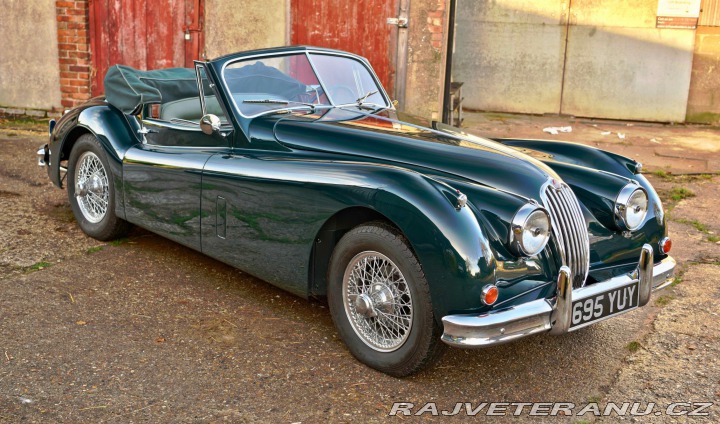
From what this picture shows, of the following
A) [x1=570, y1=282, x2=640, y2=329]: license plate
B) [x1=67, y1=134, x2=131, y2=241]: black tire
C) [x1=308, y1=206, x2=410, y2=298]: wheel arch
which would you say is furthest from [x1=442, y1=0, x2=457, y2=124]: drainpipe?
[x1=570, y1=282, x2=640, y2=329]: license plate

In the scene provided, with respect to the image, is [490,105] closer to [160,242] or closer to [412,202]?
[160,242]

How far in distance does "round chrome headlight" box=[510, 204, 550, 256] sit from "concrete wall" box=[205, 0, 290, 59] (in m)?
6.32

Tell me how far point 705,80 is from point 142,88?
30.1 feet

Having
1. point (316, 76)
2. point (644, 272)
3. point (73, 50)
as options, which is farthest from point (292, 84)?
point (73, 50)

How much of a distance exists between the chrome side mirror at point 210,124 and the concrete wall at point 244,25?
4872 mm

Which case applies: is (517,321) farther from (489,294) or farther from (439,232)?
(439,232)

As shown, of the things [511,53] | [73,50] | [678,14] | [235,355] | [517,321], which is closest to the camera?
[517,321]

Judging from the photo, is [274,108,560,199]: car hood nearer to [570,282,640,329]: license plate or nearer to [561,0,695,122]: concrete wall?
[570,282,640,329]: license plate

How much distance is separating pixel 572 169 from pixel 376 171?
1.21 meters

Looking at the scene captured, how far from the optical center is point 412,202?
11.0 ft

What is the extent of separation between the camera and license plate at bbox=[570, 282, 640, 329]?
3382 millimetres

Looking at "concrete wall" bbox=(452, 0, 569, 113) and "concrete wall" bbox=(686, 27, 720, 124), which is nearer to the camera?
"concrete wall" bbox=(686, 27, 720, 124)

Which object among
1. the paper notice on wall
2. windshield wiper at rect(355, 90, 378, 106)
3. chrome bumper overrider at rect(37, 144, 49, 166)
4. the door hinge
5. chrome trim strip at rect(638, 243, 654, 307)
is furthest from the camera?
the paper notice on wall

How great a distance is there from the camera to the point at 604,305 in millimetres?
3492
